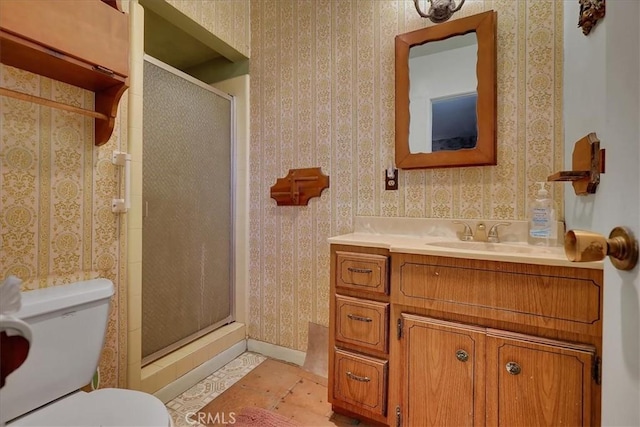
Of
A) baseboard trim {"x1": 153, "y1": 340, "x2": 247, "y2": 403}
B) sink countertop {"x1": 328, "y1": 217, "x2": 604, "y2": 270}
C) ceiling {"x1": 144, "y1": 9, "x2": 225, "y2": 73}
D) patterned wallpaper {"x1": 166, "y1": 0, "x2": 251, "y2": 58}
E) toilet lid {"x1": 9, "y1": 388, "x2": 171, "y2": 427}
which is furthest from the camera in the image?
ceiling {"x1": 144, "y1": 9, "x2": 225, "y2": 73}

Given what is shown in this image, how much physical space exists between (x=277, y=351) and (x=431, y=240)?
4.38 feet

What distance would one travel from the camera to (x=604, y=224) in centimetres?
54

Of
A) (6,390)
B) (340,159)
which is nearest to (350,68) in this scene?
(340,159)

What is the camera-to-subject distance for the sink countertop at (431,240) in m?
1.00

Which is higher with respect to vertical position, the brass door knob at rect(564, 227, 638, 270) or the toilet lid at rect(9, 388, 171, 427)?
the brass door knob at rect(564, 227, 638, 270)

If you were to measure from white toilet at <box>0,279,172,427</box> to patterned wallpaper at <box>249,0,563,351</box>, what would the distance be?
1.09 meters

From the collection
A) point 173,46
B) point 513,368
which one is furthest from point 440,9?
point 173,46

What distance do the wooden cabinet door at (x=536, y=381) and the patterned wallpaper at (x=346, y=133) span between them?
656 mm

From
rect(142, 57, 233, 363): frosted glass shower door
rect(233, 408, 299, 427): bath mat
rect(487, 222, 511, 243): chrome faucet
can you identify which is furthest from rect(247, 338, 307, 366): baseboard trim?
rect(487, 222, 511, 243): chrome faucet

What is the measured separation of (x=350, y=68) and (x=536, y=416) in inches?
74.0

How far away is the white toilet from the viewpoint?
907mm

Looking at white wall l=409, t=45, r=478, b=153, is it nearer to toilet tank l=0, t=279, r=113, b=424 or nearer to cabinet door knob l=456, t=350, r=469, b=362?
cabinet door knob l=456, t=350, r=469, b=362

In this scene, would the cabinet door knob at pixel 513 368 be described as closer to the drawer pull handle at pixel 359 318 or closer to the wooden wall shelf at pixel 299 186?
the drawer pull handle at pixel 359 318

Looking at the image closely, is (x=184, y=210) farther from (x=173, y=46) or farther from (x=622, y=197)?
(x=622, y=197)
